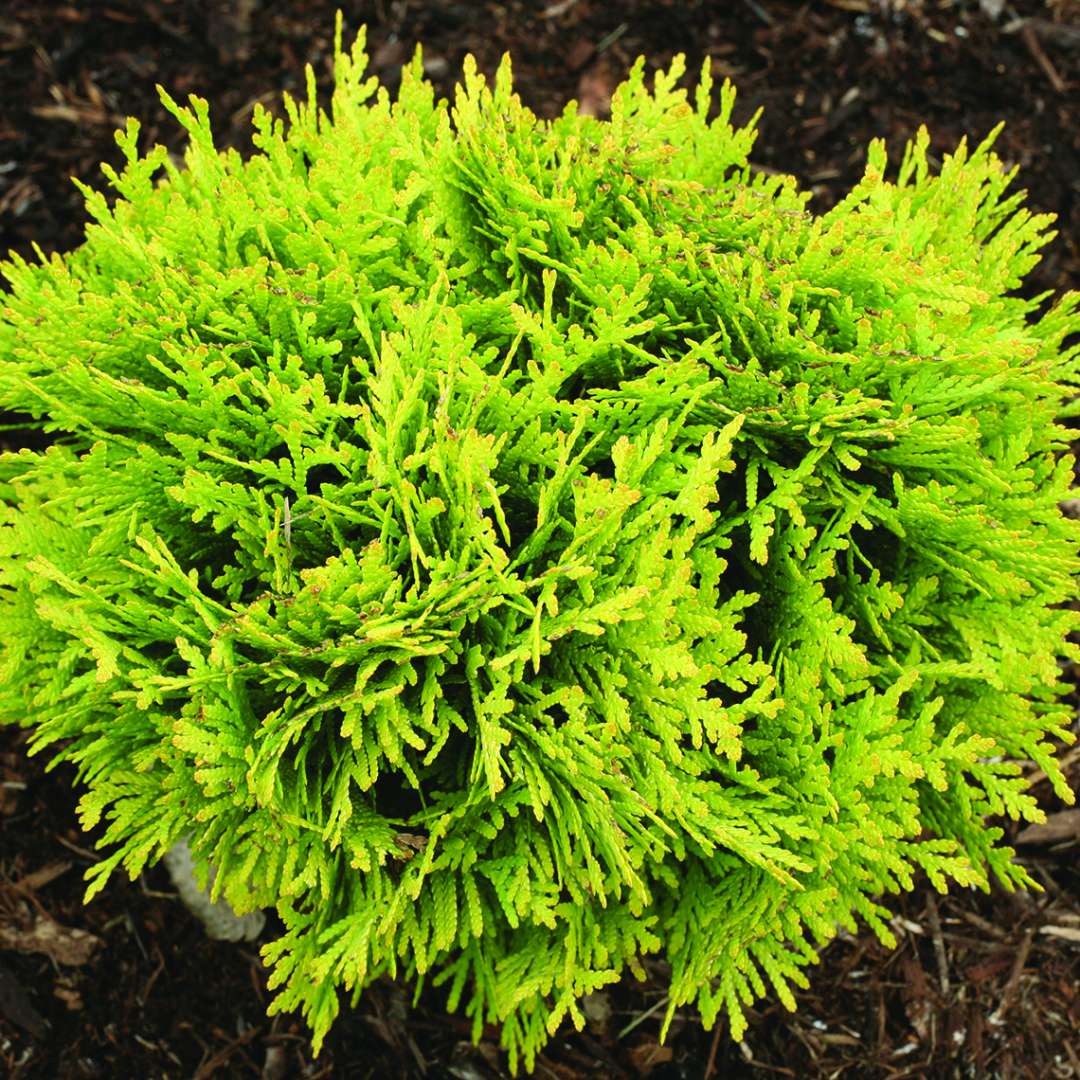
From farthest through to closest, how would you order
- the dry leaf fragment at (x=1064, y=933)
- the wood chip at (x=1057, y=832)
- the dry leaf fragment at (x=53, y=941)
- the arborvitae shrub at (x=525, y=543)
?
the wood chip at (x=1057, y=832) < the dry leaf fragment at (x=1064, y=933) < the dry leaf fragment at (x=53, y=941) < the arborvitae shrub at (x=525, y=543)

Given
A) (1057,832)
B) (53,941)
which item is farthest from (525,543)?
(1057,832)

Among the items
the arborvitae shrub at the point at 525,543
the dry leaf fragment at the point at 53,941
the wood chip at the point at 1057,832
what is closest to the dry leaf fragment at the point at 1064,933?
the wood chip at the point at 1057,832

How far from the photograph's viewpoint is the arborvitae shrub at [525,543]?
2445mm

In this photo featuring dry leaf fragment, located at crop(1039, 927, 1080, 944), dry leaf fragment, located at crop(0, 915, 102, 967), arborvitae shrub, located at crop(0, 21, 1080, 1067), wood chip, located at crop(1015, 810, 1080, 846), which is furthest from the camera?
wood chip, located at crop(1015, 810, 1080, 846)

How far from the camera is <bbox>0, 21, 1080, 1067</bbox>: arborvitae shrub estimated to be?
2.45m

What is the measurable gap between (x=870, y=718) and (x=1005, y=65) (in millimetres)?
4522

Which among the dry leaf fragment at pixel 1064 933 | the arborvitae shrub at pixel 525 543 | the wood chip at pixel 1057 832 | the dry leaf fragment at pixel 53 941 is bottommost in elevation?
the dry leaf fragment at pixel 53 941

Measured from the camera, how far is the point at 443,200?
113 inches

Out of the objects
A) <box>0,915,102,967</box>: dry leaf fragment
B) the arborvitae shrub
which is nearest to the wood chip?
the arborvitae shrub

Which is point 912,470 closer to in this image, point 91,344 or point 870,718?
point 870,718

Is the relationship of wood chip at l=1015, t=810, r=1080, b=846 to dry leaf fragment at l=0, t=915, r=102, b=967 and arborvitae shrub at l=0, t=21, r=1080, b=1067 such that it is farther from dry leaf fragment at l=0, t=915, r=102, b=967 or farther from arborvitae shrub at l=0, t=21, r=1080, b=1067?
dry leaf fragment at l=0, t=915, r=102, b=967

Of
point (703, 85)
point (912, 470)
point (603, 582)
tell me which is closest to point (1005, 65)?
point (703, 85)

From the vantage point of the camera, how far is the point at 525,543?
2.62 metres

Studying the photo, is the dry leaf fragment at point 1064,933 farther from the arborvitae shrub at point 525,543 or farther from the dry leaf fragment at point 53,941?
the dry leaf fragment at point 53,941
